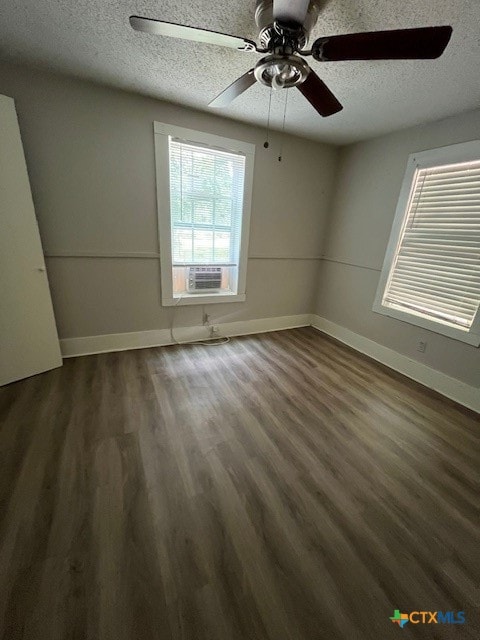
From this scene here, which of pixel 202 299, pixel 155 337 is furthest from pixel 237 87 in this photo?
pixel 155 337

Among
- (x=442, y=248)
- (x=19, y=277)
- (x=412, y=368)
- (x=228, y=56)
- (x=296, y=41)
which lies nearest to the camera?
(x=296, y=41)

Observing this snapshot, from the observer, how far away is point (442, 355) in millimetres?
2270

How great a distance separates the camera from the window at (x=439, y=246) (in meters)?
2.04

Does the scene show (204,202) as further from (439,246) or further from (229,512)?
(229,512)

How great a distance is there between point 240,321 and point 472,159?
2651 millimetres

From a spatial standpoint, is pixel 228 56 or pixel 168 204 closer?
pixel 228 56

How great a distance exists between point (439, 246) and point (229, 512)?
272cm

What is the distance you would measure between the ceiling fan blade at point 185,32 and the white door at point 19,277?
144 cm

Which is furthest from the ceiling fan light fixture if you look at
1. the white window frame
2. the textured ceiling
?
the white window frame

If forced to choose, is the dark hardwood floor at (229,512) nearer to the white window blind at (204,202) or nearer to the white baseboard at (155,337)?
the white baseboard at (155,337)

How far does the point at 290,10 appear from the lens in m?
0.95

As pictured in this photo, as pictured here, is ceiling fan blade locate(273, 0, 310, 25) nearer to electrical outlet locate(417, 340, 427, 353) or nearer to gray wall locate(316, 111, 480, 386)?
gray wall locate(316, 111, 480, 386)

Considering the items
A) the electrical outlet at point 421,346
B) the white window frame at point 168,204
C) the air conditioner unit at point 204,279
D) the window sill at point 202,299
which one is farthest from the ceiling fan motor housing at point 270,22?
the electrical outlet at point 421,346

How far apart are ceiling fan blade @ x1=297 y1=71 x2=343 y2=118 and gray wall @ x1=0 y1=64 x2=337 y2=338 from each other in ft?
4.44
